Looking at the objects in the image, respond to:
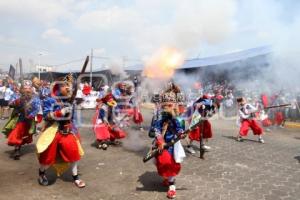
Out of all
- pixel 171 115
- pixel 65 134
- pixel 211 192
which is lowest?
pixel 211 192

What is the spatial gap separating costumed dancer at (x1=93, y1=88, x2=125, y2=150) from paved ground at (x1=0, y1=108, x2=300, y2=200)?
319 millimetres

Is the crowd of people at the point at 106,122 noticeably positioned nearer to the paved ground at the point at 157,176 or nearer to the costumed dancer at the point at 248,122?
the costumed dancer at the point at 248,122

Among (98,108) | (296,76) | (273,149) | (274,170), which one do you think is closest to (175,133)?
(274,170)

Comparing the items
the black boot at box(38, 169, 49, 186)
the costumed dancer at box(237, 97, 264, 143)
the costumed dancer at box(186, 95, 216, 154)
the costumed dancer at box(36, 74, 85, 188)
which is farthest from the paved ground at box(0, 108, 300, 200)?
the costumed dancer at box(237, 97, 264, 143)

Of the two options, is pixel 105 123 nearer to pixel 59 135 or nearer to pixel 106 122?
pixel 106 122

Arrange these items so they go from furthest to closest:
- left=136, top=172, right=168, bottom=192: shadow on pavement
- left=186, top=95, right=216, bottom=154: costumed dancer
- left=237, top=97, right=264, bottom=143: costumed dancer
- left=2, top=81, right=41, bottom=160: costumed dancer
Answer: left=237, top=97, right=264, bottom=143: costumed dancer → left=186, top=95, right=216, bottom=154: costumed dancer → left=2, top=81, right=41, bottom=160: costumed dancer → left=136, top=172, right=168, bottom=192: shadow on pavement

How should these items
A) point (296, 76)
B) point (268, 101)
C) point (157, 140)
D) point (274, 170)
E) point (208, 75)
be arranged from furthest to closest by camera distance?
point (208, 75), point (268, 101), point (296, 76), point (274, 170), point (157, 140)

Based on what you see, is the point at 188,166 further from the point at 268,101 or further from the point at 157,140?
the point at 268,101

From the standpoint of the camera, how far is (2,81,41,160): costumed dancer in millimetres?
7434

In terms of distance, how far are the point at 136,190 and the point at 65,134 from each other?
161cm

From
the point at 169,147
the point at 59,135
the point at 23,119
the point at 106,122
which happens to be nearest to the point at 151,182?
the point at 169,147

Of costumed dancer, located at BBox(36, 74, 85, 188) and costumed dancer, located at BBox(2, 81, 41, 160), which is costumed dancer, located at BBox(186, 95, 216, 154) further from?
costumed dancer, located at BBox(2, 81, 41, 160)

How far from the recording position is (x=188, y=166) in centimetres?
720

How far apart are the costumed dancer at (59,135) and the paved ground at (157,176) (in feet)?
1.40
